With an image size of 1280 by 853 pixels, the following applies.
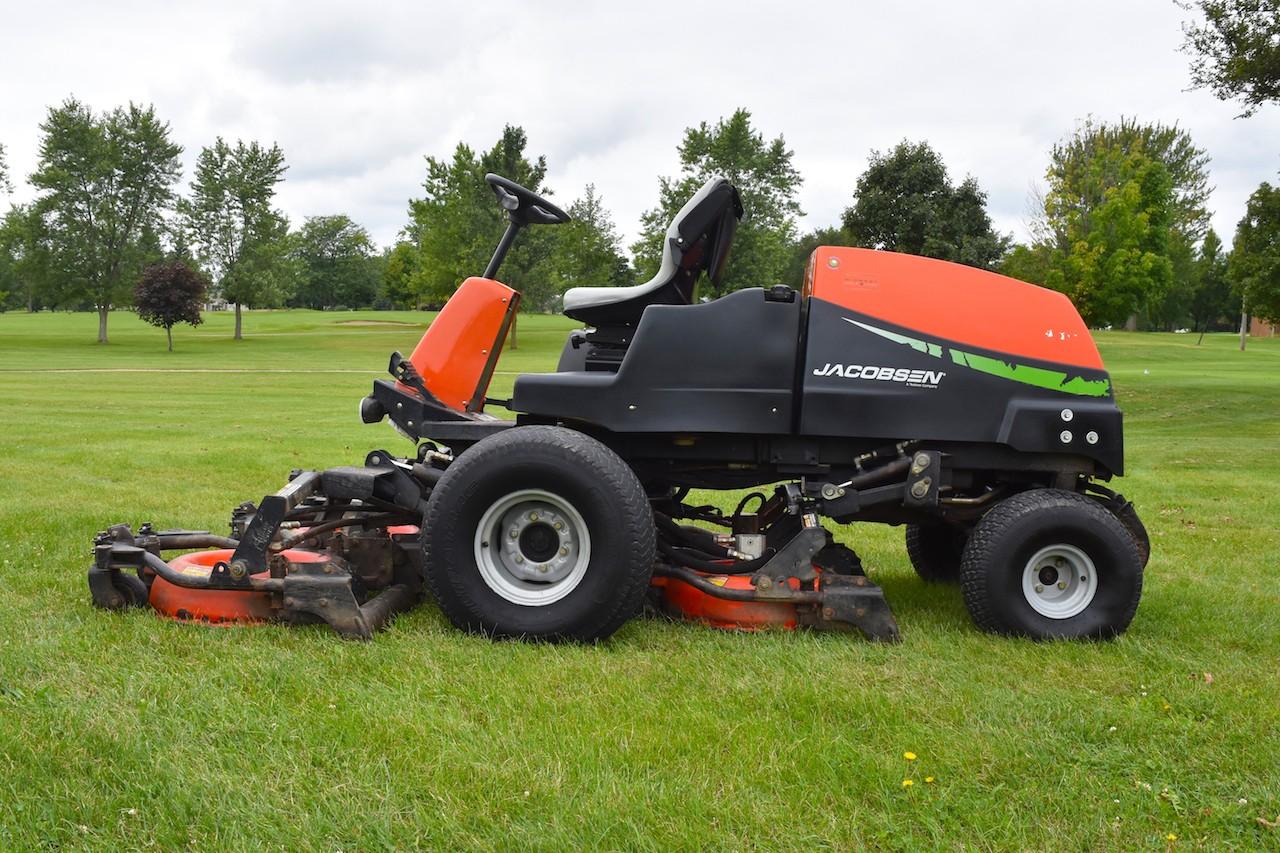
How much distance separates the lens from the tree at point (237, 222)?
179 feet

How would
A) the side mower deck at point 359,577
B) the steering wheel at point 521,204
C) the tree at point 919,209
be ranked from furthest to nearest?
the tree at point 919,209
the steering wheel at point 521,204
the side mower deck at point 359,577

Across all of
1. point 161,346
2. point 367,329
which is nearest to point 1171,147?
point 367,329

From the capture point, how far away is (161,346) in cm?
4962

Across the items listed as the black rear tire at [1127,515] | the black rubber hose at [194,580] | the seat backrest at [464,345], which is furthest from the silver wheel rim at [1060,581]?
the black rubber hose at [194,580]

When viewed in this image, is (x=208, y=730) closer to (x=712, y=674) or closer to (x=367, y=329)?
(x=712, y=674)

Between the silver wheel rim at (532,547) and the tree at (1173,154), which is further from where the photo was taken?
the tree at (1173,154)

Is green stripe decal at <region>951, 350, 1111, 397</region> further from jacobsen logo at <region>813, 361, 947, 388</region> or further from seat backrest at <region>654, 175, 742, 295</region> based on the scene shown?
seat backrest at <region>654, 175, 742, 295</region>

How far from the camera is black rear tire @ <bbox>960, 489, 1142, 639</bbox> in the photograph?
14.3ft

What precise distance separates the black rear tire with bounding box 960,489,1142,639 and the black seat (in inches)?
66.4

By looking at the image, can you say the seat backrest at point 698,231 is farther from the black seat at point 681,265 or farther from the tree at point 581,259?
the tree at point 581,259

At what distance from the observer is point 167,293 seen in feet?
159

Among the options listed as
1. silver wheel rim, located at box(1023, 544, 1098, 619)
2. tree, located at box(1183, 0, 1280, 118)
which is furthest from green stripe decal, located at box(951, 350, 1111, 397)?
tree, located at box(1183, 0, 1280, 118)

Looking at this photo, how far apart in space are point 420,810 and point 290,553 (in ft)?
6.45

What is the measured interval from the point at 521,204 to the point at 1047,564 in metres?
3.02
